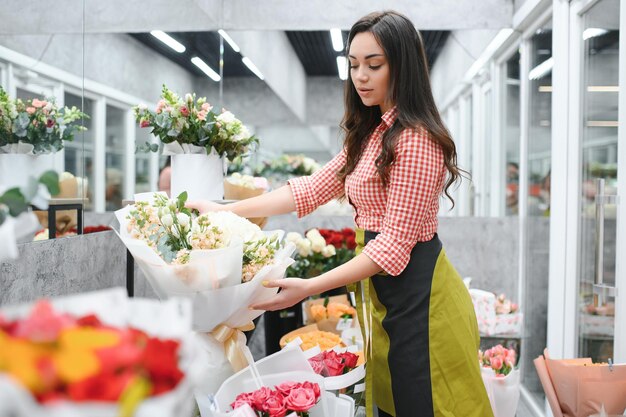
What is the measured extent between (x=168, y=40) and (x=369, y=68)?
197 cm

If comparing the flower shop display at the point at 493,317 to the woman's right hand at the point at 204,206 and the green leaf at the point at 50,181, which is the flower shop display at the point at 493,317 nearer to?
the woman's right hand at the point at 204,206

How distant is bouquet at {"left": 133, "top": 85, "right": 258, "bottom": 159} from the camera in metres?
2.34

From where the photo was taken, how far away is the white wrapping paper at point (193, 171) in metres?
2.37

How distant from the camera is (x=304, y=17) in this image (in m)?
4.48

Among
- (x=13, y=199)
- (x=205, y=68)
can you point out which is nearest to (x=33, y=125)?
(x=13, y=199)

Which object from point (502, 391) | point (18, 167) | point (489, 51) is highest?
point (489, 51)

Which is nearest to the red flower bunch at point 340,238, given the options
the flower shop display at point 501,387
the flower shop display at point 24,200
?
the flower shop display at point 501,387

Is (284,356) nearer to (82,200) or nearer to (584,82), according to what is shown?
(82,200)

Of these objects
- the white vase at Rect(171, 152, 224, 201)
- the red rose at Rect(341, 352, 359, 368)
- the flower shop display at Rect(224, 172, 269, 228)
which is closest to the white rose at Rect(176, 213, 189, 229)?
the red rose at Rect(341, 352, 359, 368)

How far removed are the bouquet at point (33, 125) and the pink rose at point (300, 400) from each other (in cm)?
103

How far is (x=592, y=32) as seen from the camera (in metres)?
3.23

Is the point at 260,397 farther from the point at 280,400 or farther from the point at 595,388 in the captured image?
the point at 595,388

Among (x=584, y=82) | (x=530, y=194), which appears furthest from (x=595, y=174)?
(x=530, y=194)

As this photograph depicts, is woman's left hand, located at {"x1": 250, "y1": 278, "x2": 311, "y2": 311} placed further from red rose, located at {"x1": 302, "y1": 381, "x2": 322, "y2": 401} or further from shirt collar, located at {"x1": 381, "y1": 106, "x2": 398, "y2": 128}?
shirt collar, located at {"x1": 381, "y1": 106, "x2": 398, "y2": 128}
